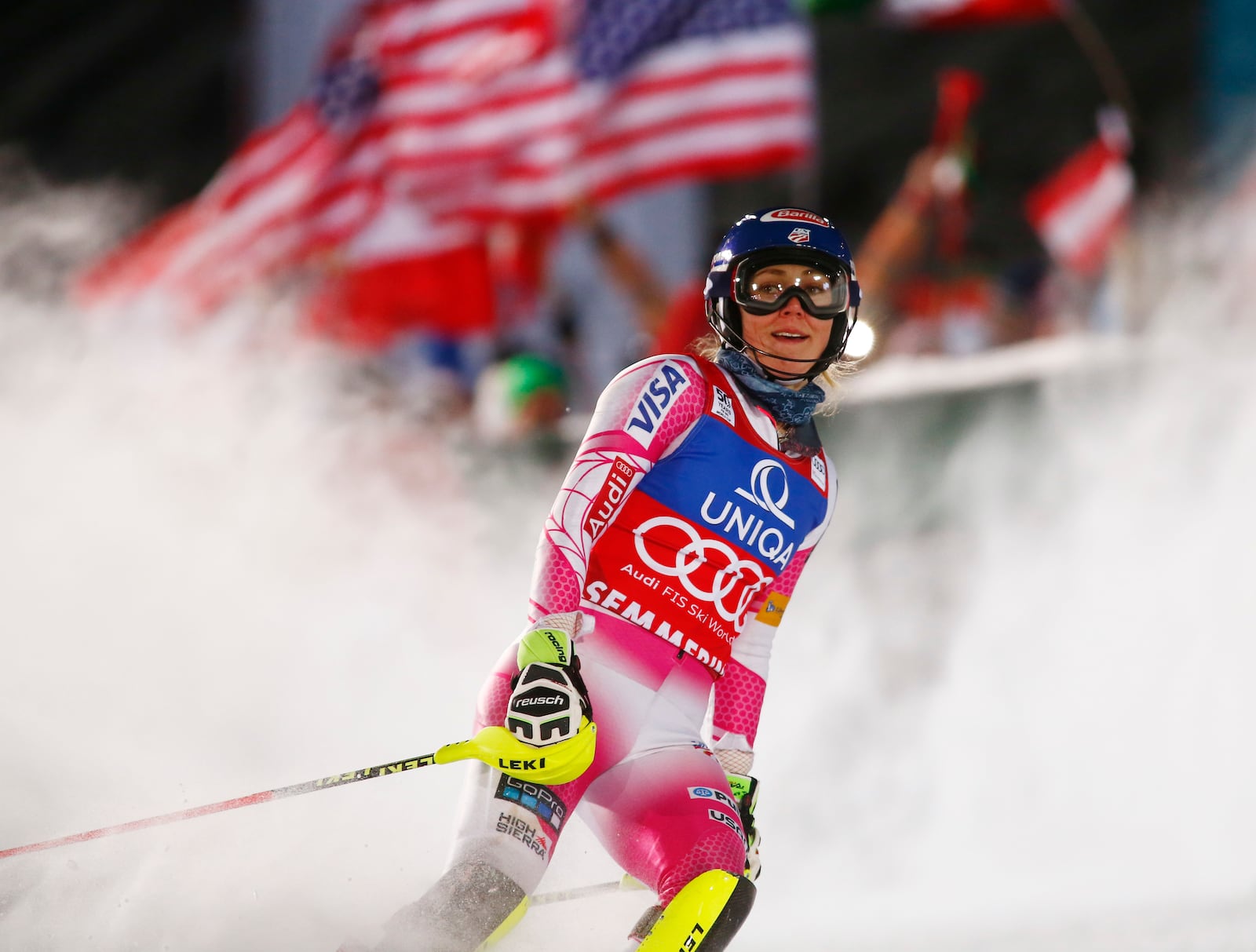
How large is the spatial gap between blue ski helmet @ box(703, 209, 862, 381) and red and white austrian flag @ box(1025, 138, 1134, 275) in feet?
19.7

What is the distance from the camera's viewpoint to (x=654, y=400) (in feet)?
14.4

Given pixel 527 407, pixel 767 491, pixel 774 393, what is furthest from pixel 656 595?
pixel 527 407

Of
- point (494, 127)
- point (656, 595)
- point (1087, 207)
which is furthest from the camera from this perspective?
point (494, 127)

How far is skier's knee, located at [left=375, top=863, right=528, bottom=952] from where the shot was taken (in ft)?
12.5

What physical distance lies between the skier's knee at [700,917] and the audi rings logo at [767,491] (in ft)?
3.82

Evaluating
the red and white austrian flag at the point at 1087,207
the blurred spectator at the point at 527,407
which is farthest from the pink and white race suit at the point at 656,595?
the red and white austrian flag at the point at 1087,207

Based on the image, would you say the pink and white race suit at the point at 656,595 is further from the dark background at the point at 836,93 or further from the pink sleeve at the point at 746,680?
the dark background at the point at 836,93

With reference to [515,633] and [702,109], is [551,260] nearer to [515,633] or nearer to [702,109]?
[702,109]

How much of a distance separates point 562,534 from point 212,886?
79.1 inches

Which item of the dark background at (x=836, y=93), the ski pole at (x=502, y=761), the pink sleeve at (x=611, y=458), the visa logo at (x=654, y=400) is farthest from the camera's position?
the dark background at (x=836, y=93)

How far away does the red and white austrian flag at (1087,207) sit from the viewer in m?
10.5

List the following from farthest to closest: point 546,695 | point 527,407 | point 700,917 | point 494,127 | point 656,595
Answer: point 494,127
point 527,407
point 656,595
point 700,917
point 546,695

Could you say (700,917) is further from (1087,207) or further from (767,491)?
(1087,207)

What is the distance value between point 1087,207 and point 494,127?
18.8ft
